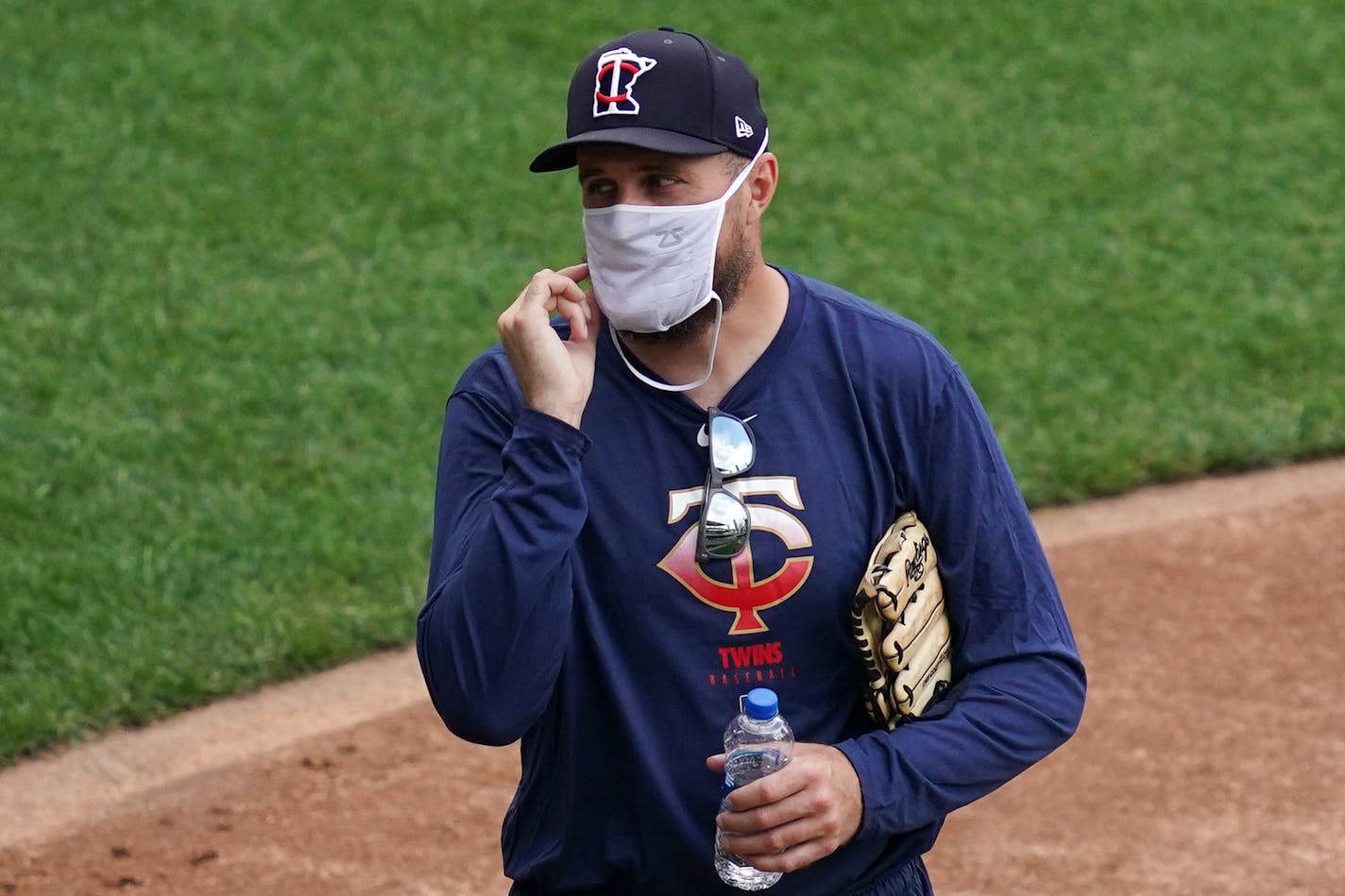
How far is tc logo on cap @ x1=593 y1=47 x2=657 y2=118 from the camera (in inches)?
110

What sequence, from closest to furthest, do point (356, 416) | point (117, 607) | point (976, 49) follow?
point (117, 607) < point (356, 416) < point (976, 49)

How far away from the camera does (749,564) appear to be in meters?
2.77

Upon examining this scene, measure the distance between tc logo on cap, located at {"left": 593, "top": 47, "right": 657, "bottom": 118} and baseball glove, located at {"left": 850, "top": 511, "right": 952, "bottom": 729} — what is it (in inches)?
31.7

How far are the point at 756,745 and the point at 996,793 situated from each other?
9.74 feet

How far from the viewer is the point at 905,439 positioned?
2.84m

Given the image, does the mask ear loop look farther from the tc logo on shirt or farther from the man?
the tc logo on shirt

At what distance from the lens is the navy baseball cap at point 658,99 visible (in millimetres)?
2803

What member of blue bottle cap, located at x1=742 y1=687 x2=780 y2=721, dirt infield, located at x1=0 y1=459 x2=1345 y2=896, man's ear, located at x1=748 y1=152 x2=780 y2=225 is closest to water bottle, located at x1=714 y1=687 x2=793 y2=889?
blue bottle cap, located at x1=742 y1=687 x2=780 y2=721

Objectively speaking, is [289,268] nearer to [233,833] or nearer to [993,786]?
[233,833]

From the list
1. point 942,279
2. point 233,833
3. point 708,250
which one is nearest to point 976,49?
point 942,279

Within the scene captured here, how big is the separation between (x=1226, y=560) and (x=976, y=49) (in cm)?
503

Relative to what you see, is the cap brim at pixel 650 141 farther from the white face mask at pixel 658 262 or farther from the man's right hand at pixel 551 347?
the man's right hand at pixel 551 347

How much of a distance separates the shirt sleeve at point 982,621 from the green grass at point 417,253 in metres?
3.67

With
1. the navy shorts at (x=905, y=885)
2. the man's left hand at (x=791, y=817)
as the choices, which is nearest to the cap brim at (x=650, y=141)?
the man's left hand at (x=791, y=817)
